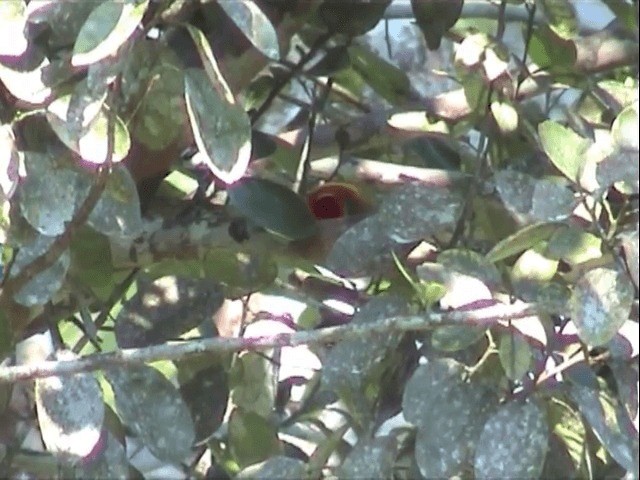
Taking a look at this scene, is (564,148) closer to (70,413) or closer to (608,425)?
(608,425)

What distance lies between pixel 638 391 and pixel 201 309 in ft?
0.94

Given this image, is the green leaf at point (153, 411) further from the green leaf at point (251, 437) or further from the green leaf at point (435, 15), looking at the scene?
the green leaf at point (435, 15)

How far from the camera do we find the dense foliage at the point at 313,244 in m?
0.63

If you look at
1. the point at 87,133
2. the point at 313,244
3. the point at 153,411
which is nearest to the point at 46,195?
the point at 87,133

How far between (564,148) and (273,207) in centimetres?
24

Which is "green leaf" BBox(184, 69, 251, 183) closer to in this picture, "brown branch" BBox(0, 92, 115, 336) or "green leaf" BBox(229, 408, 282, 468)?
"brown branch" BBox(0, 92, 115, 336)

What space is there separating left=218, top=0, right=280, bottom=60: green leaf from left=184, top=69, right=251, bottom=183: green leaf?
3cm

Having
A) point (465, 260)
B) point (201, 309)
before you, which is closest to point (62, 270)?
point (201, 309)

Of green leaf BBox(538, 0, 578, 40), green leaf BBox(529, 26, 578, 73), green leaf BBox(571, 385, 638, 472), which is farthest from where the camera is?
green leaf BBox(529, 26, 578, 73)

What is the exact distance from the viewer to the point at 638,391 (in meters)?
0.67

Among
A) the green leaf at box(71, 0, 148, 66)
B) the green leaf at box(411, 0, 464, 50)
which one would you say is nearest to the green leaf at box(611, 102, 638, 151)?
the green leaf at box(71, 0, 148, 66)

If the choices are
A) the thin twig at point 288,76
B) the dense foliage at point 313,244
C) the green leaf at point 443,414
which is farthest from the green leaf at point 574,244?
the thin twig at point 288,76

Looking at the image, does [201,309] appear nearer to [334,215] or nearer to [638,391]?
[334,215]

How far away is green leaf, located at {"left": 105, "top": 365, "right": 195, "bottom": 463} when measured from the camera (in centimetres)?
73
